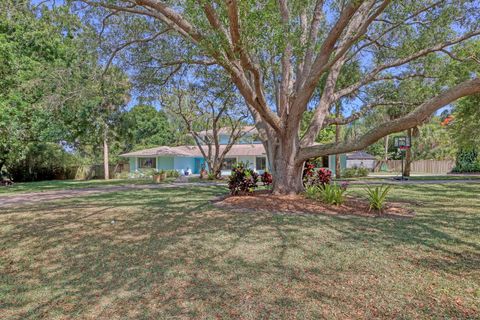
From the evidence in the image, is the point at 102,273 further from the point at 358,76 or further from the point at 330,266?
the point at 358,76

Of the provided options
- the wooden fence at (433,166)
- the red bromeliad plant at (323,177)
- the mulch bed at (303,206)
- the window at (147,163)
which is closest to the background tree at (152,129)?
the window at (147,163)

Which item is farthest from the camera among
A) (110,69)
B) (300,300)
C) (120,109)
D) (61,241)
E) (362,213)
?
(120,109)

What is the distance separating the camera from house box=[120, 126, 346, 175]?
31.4 m

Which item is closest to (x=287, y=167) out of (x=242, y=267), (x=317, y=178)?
(x=317, y=178)

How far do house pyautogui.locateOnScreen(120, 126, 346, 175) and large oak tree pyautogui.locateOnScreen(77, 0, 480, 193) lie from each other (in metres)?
17.5

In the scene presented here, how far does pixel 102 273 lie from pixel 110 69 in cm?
892

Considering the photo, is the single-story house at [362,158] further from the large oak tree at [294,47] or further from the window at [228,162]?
the large oak tree at [294,47]

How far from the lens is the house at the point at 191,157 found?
31438 mm

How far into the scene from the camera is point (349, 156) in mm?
44219

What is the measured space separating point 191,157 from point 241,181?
25323 millimetres

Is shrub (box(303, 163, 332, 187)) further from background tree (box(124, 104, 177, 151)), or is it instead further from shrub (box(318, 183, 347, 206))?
background tree (box(124, 104, 177, 151))

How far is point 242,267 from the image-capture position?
449 cm

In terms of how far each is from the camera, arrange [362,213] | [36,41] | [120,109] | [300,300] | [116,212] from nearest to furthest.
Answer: [300,300] < [362,213] < [116,212] < [36,41] < [120,109]

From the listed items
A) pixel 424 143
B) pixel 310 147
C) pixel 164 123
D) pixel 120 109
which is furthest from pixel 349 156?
pixel 310 147
